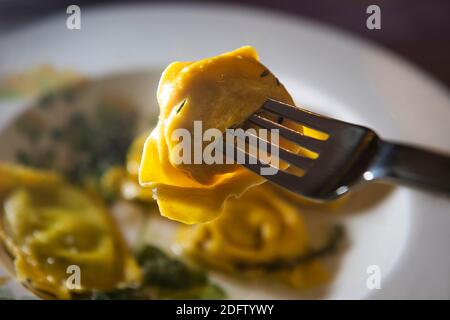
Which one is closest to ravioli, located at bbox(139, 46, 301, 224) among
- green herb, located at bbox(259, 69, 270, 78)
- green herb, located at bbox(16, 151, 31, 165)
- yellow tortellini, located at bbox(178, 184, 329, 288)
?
green herb, located at bbox(259, 69, 270, 78)

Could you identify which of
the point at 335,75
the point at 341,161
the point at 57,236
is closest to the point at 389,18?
the point at 335,75

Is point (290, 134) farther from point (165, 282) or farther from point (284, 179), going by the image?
point (165, 282)

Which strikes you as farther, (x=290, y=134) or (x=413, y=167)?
(x=413, y=167)

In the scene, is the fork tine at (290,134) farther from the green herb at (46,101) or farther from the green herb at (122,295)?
the green herb at (46,101)

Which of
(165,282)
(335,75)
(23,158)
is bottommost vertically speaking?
(165,282)

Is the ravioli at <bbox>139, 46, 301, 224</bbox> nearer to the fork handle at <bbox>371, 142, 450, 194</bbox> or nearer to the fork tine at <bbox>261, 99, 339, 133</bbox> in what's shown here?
the fork tine at <bbox>261, 99, 339, 133</bbox>

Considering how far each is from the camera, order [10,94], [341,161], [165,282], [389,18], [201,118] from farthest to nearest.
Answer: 1. [389,18]
2. [10,94]
3. [165,282]
4. [341,161]
5. [201,118]
